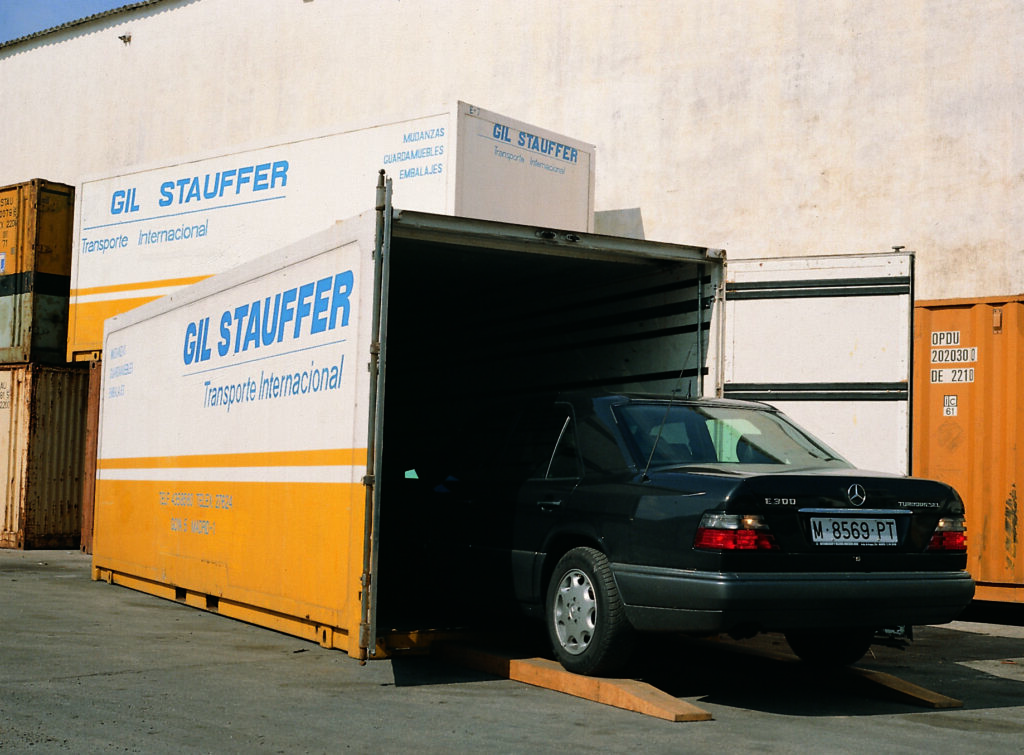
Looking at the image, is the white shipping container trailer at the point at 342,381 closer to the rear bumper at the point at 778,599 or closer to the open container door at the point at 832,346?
the open container door at the point at 832,346

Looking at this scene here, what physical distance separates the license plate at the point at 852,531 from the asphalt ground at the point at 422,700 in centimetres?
84

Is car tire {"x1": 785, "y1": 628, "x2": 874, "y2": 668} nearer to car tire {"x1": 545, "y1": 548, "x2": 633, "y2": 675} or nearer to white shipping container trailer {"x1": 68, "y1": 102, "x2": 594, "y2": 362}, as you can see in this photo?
car tire {"x1": 545, "y1": 548, "x2": 633, "y2": 675}

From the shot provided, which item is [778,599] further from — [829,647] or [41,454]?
[41,454]

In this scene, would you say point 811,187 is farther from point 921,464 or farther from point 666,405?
point 666,405

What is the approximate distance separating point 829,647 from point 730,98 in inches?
356

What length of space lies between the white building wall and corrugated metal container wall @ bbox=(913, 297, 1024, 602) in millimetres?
2407

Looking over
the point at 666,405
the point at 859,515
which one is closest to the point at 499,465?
the point at 666,405

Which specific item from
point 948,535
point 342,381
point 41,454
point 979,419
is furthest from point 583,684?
point 41,454

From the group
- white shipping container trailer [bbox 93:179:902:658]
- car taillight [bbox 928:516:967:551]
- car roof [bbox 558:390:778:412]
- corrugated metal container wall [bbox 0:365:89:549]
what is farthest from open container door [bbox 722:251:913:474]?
corrugated metal container wall [bbox 0:365:89:549]

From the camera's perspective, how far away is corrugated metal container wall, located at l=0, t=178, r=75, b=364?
1559 cm

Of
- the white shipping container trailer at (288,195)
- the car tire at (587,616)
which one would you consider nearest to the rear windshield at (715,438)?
the car tire at (587,616)

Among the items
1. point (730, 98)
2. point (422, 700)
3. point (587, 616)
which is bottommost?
point (422, 700)

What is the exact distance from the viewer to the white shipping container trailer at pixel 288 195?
11344 millimetres

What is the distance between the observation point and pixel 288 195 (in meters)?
12.5
